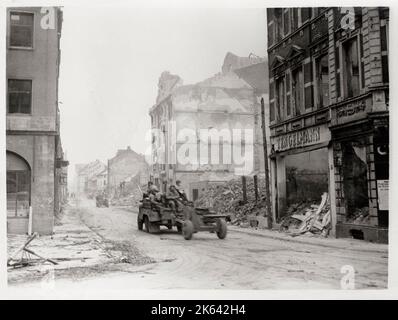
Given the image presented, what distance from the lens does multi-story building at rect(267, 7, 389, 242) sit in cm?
895

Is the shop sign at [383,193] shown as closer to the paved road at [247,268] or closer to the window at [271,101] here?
Answer: the paved road at [247,268]

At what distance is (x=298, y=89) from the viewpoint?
12.3 metres

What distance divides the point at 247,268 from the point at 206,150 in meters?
2.71

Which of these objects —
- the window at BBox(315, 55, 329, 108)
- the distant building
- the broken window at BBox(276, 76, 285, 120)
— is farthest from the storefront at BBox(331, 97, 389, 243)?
the distant building

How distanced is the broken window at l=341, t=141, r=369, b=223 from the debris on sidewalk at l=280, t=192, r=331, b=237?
0.85m

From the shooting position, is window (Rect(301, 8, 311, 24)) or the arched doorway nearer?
window (Rect(301, 8, 311, 24))

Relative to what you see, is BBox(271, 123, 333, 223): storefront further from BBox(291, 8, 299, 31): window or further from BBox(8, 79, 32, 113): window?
BBox(8, 79, 32, 113): window

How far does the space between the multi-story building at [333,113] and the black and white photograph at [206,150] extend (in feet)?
0.15

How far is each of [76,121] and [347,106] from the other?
6.27 m

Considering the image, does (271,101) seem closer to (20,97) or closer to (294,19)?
(294,19)

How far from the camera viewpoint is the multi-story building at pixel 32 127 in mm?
9766

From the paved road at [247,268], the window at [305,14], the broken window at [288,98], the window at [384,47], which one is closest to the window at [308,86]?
the broken window at [288,98]
